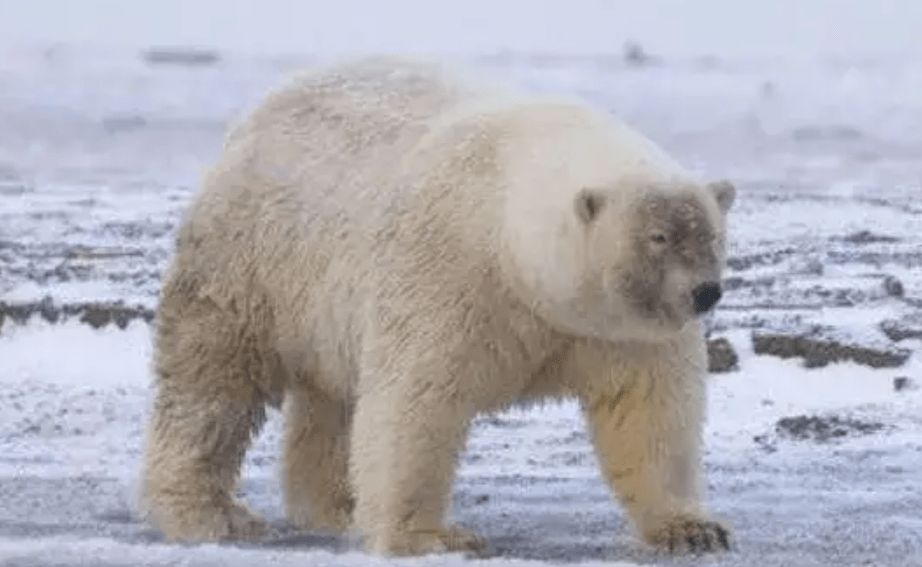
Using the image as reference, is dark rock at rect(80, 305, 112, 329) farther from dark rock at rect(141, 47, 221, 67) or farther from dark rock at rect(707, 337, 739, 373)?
dark rock at rect(141, 47, 221, 67)

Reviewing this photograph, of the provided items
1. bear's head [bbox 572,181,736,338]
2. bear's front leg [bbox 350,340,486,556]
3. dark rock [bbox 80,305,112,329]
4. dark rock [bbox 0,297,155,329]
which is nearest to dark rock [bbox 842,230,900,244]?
dark rock [bbox 0,297,155,329]

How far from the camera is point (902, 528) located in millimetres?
7344

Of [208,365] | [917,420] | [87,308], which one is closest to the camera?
[208,365]

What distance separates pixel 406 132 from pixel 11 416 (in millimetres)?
3679

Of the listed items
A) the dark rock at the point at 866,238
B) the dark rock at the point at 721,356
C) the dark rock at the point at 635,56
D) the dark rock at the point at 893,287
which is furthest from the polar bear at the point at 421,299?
the dark rock at the point at 635,56

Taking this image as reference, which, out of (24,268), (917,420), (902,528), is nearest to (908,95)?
(24,268)

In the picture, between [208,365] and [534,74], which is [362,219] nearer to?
[208,365]

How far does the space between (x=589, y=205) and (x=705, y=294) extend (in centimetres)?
38

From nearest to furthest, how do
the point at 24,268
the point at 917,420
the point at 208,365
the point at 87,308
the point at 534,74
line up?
1. the point at 208,365
2. the point at 917,420
3. the point at 87,308
4. the point at 24,268
5. the point at 534,74

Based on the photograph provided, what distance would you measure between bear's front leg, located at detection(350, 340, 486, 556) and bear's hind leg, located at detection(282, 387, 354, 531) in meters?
1.20

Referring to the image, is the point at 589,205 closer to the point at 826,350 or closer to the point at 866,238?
the point at 826,350

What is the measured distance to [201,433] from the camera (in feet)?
25.3

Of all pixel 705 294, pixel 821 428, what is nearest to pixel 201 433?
pixel 705 294

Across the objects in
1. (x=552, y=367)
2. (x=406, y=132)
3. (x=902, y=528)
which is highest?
(x=406, y=132)
